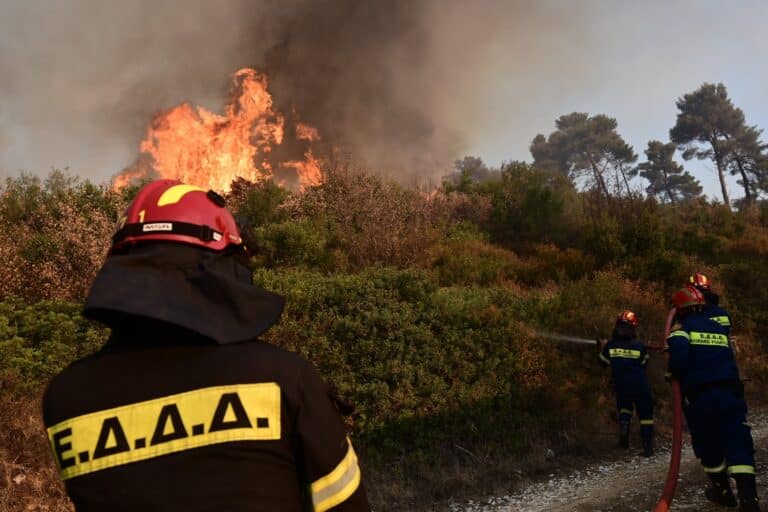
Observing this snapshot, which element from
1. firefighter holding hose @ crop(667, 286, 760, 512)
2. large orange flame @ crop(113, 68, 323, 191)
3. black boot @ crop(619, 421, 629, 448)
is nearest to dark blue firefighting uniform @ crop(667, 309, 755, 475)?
firefighter holding hose @ crop(667, 286, 760, 512)

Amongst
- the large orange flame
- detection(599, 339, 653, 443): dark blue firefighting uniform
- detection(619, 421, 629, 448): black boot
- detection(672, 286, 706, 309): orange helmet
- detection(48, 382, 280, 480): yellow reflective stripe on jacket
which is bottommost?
detection(619, 421, 629, 448): black boot

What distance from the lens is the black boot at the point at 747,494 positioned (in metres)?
4.85

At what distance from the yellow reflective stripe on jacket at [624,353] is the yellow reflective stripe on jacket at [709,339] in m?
2.31

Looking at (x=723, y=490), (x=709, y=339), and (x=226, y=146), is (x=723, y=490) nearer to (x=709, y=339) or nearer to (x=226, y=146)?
(x=709, y=339)

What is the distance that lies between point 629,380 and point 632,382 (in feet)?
0.15

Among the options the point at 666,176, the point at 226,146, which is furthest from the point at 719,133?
the point at 226,146

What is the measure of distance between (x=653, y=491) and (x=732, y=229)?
17.4 m

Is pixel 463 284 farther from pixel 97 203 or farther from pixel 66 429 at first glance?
pixel 66 429

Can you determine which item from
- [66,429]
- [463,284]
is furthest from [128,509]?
[463,284]

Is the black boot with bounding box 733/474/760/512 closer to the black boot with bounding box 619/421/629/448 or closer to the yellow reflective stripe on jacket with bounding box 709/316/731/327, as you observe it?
the yellow reflective stripe on jacket with bounding box 709/316/731/327

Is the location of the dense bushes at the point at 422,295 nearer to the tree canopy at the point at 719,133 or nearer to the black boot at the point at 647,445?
the black boot at the point at 647,445

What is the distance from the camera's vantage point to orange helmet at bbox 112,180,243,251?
58.2 inches

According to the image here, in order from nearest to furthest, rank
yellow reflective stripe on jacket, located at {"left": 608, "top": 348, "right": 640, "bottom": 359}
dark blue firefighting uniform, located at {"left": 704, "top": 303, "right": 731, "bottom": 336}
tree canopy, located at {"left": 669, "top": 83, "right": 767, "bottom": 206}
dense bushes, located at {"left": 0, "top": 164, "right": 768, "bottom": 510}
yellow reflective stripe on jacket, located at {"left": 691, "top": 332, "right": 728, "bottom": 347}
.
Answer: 1. yellow reflective stripe on jacket, located at {"left": 691, "top": 332, "right": 728, "bottom": 347}
2. dark blue firefighting uniform, located at {"left": 704, "top": 303, "right": 731, "bottom": 336}
3. dense bushes, located at {"left": 0, "top": 164, "right": 768, "bottom": 510}
4. yellow reflective stripe on jacket, located at {"left": 608, "top": 348, "right": 640, "bottom": 359}
5. tree canopy, located at {"left": 669, "top": 83, "right": 767, "bottom": 206}

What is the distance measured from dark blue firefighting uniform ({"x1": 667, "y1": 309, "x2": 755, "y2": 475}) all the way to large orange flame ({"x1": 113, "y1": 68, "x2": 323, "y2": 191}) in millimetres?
15912
